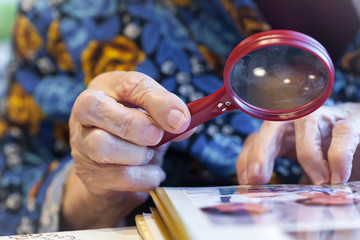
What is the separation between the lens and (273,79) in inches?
20.9

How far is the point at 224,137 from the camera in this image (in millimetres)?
794

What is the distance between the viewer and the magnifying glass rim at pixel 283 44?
1.58 feet

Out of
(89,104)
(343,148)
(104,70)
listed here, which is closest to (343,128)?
(343,148)

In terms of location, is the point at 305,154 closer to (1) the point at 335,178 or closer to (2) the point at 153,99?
(1) the point at 335,178

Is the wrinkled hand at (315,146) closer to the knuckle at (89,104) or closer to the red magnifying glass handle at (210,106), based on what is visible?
the red magnifying glass handle at (210,106)

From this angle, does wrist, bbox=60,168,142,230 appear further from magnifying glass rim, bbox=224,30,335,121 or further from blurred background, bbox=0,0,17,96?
blurred background, bbox=0,0,17,96

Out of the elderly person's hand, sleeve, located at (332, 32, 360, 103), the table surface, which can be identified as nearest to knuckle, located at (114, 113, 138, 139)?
the elderly person's hand

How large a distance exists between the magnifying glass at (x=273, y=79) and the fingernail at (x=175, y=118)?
0.03 meters

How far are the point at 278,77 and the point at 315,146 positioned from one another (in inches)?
5.2

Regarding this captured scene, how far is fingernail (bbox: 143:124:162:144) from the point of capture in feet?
1.74

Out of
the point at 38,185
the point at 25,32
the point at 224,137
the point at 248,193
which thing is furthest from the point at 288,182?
the point at 25,32

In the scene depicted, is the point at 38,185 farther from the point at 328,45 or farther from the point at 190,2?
the point at 328,45

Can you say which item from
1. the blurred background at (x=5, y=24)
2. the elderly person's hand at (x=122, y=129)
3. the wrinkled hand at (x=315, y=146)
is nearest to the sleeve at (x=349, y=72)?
the wrinkled hand at (x=315, y=146)

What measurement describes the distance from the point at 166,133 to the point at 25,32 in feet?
1.94
